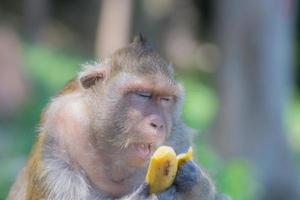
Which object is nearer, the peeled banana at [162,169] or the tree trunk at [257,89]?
the peeled banana at [162,169]

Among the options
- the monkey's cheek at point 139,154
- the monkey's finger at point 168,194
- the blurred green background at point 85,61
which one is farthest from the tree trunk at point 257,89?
the monkey's finger at point 168,194

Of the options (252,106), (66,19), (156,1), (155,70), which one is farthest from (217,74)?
(66,19)

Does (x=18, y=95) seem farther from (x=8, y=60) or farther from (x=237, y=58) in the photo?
(x=237, y=58)

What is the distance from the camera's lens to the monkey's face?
607 cm

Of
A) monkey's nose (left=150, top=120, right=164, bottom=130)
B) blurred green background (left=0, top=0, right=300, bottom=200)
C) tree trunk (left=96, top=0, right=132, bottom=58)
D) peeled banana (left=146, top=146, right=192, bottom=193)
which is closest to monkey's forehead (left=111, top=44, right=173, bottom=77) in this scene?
monkey's nose (left=150, top=120, right=164, bottom=130)

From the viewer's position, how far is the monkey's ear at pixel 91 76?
258 inches

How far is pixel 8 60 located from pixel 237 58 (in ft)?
17.8

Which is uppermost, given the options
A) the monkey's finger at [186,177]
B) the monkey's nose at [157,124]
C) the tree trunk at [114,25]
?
the tree trunk at [114,25]

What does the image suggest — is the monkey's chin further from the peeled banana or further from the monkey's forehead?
the monkey's forehead

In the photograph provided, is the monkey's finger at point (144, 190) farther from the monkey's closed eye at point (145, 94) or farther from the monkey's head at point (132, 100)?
the monkey's closed eye at point (145, 94)

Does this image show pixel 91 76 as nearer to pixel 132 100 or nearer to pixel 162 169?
pixel 132 100

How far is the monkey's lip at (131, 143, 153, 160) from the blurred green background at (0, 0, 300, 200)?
2.89 metres

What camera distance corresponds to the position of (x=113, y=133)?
20.8 ft

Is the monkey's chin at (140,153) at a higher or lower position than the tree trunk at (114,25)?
lower
